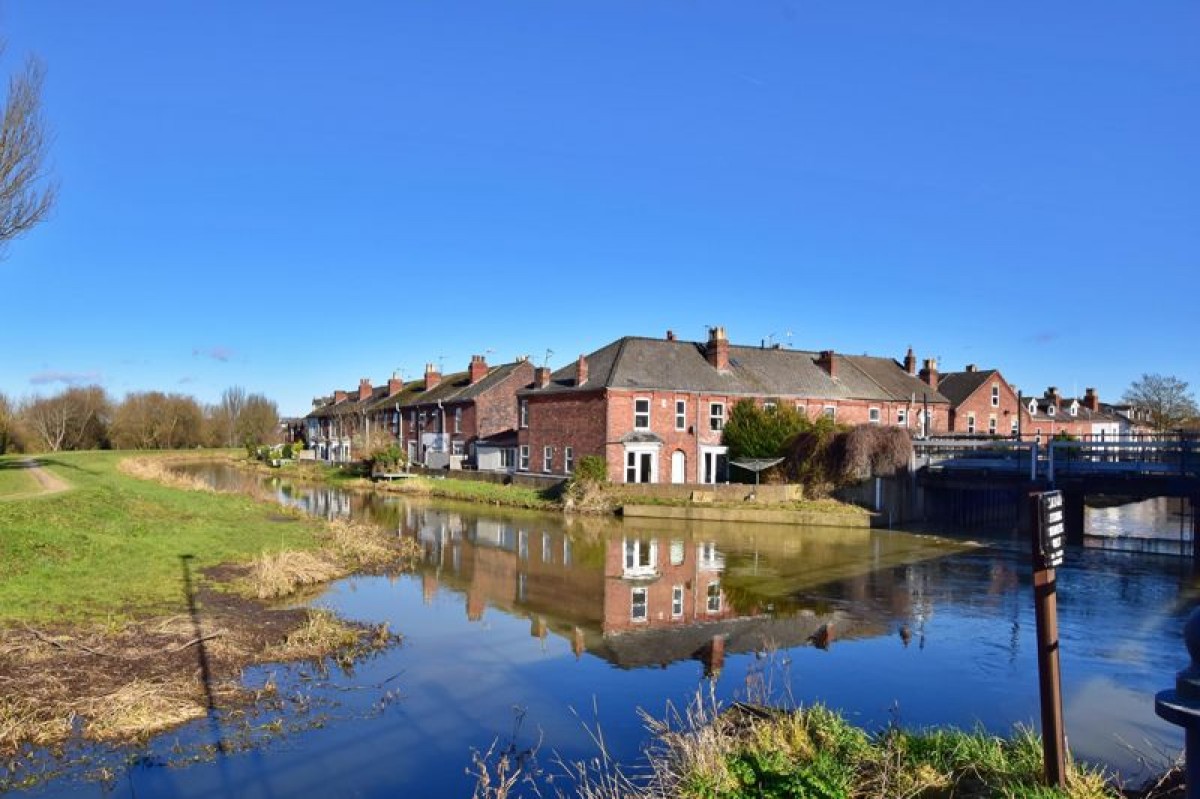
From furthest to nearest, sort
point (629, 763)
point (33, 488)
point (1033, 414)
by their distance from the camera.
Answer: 1. point (1033, 414)
2. point (33, 488)
3. point (629, 763)

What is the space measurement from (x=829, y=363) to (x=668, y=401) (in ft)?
39.3

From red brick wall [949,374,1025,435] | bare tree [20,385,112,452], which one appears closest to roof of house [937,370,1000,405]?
red brick wall [949,374,1025,435]

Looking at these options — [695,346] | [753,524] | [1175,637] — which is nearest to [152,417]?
[695,346]

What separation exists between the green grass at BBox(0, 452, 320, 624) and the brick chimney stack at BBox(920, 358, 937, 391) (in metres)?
39.7

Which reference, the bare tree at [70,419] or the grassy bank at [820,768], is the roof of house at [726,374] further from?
the bare tree at [70,419]

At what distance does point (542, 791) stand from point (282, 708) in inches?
156

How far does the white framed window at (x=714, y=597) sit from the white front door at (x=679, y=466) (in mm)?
20735

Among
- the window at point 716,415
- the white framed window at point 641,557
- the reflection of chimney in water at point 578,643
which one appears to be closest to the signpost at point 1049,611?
the reflection of chimney in water at point 578,643

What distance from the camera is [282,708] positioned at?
35.4 ft

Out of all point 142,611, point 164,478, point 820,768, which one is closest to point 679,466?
point 164,478

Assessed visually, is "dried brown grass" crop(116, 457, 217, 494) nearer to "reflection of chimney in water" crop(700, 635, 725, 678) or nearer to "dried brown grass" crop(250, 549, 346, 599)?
"dried brown grass" crop(250, 549, 346, 599)

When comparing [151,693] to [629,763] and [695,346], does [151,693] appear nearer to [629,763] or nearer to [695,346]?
[629,763]

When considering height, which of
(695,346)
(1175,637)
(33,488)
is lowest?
(1175,637)

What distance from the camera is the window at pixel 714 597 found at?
701 inches
